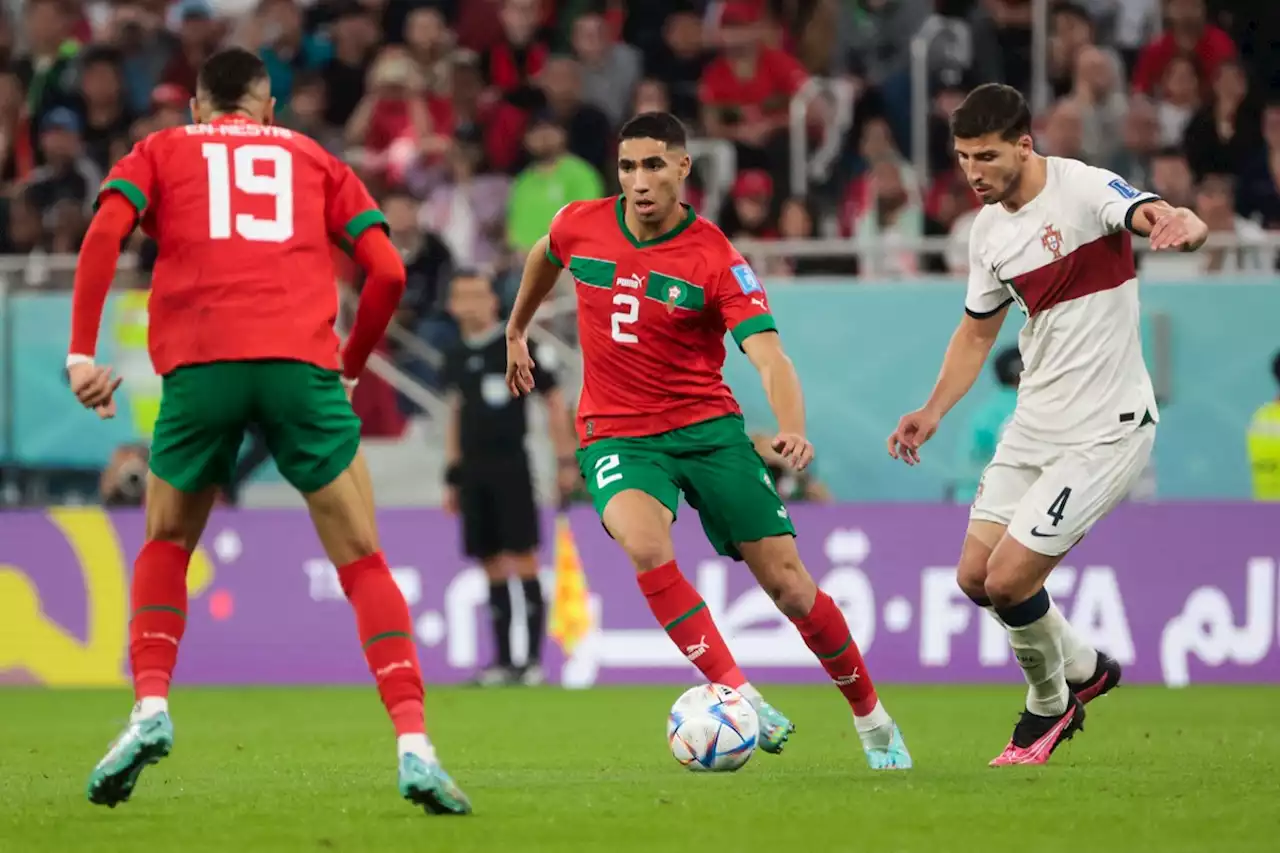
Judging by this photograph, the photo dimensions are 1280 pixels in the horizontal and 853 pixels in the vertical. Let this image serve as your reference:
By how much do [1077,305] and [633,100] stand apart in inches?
408

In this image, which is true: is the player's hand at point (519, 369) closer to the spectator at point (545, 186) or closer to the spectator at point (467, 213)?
the spectator at point (545, 186)

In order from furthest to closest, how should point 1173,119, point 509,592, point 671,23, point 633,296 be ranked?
point 671,23 < point 1173,119 < point 509,592 < point 633,296

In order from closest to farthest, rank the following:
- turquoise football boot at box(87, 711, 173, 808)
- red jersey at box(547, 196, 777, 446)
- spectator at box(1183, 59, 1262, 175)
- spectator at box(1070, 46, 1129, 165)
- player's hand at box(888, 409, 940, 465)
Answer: turquoise football boot at box(87, 711, 173, 808) → red jersey at box(547, 196, 777, 446) → player's hand at box(888, 409, 940, 465) → spectator at box(1183, 59, 1262, 175) → spectator at box(1070, 46, 1129, 165)

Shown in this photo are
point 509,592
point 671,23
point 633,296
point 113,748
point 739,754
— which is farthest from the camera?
point 671,23

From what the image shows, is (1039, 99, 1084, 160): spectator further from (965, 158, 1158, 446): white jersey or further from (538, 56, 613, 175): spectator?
(965, 158, 1158, 446): white jersey

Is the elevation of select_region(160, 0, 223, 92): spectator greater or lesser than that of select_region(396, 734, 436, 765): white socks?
greater

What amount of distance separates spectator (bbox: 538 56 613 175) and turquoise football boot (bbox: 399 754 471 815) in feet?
37.7

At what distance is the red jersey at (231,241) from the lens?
21.6 ft

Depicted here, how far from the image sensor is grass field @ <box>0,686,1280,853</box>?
5910mm

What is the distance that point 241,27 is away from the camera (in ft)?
63.9

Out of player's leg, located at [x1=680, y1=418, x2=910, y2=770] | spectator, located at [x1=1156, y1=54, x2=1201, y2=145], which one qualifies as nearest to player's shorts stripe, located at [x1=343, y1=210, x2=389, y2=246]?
player's leg, located at [x1=680, y1=418, x2=910, y2=770]

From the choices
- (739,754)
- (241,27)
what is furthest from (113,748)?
(241,27)

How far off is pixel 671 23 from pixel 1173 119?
4461 mm

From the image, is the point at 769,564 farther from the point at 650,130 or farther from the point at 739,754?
the point at 650,130
